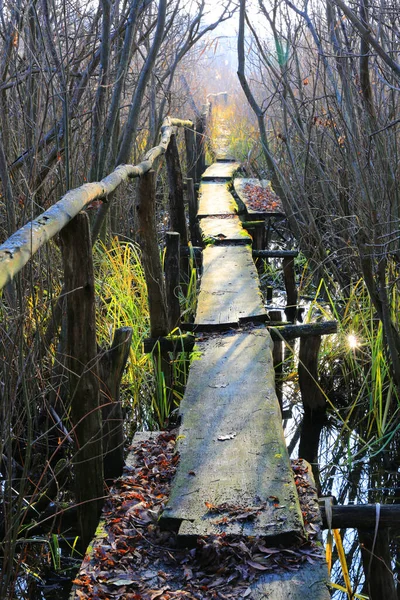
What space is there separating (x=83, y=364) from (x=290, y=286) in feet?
15.0

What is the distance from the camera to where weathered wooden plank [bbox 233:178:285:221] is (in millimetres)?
8000

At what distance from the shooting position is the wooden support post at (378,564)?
10.8ft

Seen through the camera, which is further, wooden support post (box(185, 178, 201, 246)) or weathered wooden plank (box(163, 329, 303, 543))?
wooden support post (box(185, 178, 201, 246))

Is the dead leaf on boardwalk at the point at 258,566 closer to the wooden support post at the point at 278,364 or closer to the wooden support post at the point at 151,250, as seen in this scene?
the wooden support post at the point at 151,250

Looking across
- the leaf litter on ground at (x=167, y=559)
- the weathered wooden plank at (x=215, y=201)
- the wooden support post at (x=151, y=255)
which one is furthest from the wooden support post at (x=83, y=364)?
the weathered wooden plank at (x=215, y=201)

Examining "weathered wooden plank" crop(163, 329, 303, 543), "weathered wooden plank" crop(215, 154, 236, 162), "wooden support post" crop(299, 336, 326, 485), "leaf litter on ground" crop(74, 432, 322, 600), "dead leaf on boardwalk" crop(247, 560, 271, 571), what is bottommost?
"wooden support post" crop(299, 336, 326, 485)

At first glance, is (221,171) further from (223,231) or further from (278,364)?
(278,364)

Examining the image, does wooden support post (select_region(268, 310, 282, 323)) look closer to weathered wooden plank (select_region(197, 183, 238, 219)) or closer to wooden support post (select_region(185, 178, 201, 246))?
weathered wooden plank (select_region(197, 183, 238, 219))

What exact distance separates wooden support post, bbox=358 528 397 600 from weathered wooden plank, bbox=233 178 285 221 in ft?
16.2

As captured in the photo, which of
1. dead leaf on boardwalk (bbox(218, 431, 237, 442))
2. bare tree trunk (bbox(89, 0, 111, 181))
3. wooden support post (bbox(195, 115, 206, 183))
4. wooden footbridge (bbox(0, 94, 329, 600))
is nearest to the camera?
wooden footbridge (bbox(0, 94, 329, 600))

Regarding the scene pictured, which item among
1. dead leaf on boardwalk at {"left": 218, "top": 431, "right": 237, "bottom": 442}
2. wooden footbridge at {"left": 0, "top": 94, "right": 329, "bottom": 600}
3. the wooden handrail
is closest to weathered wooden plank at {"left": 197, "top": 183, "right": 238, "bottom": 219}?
wooden footbridge at {"left": 0, "top": 94, "right": 329, "bottom": 600}

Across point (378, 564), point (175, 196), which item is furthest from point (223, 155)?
point (378, 564)

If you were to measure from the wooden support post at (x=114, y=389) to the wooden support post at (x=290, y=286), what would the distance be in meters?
3.87

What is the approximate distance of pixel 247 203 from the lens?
851 centimetres
